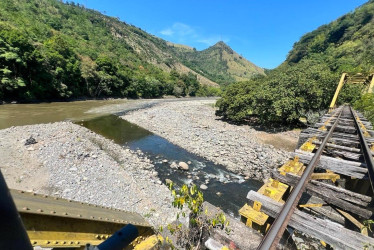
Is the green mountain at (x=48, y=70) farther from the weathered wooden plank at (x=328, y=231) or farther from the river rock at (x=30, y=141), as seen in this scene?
the weathered wooden plank at (x=328, y=231)

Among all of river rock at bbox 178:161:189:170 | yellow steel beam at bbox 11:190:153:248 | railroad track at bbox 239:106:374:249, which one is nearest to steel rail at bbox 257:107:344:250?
railroad track at bbox 239:106:374:249

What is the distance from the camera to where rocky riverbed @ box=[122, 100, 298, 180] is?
12414 mm

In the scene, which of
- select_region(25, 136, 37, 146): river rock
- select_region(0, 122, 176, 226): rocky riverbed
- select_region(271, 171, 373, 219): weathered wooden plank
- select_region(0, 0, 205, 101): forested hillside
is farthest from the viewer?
select_region(0, 0, 205, 101): forested hillside

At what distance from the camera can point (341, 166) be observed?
292 centimetres

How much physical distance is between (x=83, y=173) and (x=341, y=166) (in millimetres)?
9982

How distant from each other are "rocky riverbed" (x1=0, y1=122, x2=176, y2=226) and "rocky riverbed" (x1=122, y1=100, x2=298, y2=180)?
4.93 m

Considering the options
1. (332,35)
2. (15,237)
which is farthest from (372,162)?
(332,35)

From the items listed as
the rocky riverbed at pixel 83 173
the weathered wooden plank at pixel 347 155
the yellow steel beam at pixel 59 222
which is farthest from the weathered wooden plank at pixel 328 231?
the rocky riverbed at pixel 83 173

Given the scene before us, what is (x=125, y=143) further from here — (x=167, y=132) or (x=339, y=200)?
(x=339, y=200)

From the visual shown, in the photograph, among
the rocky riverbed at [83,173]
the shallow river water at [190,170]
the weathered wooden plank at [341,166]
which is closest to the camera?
the weathered wooden plank at [341,166]

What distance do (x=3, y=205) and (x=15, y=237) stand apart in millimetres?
99

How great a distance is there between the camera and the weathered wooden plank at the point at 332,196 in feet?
6.70

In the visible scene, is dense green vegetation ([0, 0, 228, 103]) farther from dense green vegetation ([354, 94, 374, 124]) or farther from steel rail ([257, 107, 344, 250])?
dense green vegetation ([354, 94, 374, 124])

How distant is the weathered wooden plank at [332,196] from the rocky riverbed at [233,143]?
359 inches
